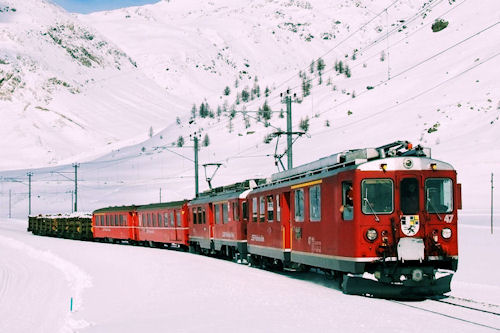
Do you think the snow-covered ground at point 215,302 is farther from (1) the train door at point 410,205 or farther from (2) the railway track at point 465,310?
(1) the train door at point 410,205

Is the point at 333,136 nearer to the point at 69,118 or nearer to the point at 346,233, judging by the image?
the point at 346,233

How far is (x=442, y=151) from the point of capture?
61.6m

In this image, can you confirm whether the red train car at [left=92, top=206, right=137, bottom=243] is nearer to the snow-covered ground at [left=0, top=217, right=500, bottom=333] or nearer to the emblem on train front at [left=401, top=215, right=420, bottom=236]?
the snow-covered ground at [left=0, top=217, right=500, bottom=333]

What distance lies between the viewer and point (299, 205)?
20203mm

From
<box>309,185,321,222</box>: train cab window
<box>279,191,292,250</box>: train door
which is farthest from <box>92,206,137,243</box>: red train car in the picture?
<box>309,185,321,222</box>: train cab window

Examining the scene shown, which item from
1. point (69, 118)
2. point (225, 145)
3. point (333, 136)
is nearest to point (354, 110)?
point (333, 136)

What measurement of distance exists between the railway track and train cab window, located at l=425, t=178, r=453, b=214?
6.19 ft

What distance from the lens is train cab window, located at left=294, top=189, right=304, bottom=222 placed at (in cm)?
1986

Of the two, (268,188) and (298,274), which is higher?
(268,188)

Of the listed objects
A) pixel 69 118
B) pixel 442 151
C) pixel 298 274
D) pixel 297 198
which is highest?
pixel 69 118

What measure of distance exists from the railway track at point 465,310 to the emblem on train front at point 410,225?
1.44 meters

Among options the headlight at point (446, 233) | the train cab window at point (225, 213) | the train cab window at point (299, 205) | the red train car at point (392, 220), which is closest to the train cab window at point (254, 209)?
the train cab window at point (225, 213)

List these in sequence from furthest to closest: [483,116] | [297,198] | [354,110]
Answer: [354,110] < [483,116] < [297,198]

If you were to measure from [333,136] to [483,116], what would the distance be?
19.8 m
